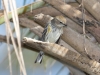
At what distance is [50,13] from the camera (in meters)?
1.34

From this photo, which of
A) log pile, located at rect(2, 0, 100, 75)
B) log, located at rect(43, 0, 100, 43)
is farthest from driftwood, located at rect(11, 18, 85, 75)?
log, located at rect(43, 0, 100, 43)

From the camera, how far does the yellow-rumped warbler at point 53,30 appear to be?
1.04 metres

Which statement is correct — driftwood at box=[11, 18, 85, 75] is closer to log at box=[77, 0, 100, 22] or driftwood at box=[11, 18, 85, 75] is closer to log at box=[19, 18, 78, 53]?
log at box=[19, 18, 78, 53]

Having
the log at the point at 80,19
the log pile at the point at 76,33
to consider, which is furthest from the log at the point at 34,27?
the log at the point at 80,19

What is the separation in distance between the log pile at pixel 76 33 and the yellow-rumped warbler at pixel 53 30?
3 cm

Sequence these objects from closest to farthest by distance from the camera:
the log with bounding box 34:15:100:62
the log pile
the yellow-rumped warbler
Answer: the log pile < the log with bounding box 34:15:100:62 < the yellow-rumped warbler

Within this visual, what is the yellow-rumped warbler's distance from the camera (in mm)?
1042

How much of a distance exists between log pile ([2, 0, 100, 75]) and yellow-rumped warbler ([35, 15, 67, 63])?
0.03 metres

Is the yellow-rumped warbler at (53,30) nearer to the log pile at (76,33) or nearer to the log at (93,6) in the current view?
the log pile at (76,33)

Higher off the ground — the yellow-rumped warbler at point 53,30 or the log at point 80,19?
the log at point 80,19

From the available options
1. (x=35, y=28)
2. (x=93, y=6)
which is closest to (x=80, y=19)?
(x=93, y=6)

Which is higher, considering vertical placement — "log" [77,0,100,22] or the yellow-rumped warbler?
"log" [77,0,100,22]

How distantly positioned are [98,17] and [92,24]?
71mm

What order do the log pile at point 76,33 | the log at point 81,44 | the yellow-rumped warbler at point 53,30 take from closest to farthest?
the log pile at point 76,33 < the log at point 81,44 < the yellow-rumped warbler at point 53,30
